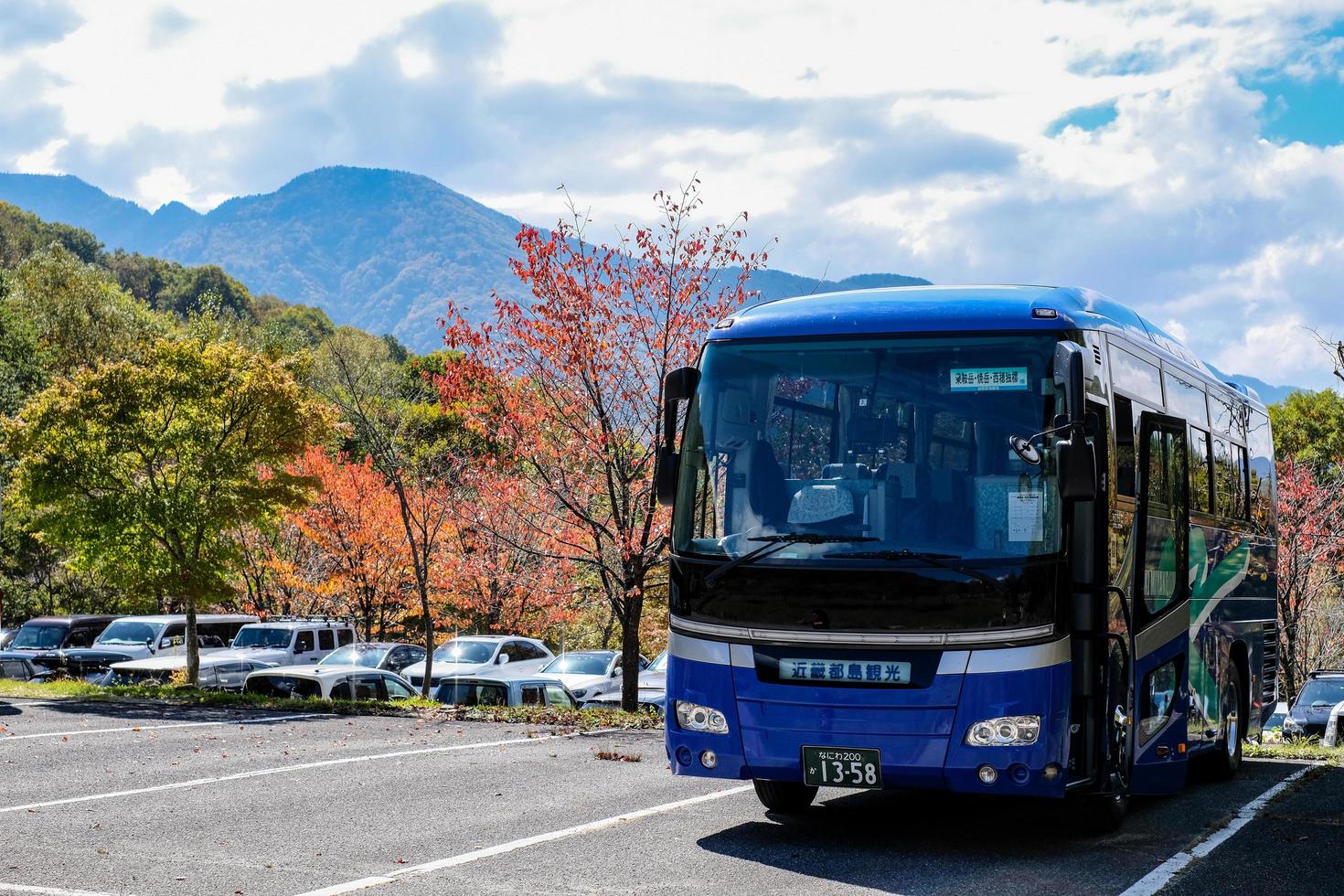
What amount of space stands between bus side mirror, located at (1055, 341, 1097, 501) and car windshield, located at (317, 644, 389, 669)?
2228 cm

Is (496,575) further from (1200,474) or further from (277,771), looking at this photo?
(1200,474)

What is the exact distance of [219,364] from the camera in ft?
74.5

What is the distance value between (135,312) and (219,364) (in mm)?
45719

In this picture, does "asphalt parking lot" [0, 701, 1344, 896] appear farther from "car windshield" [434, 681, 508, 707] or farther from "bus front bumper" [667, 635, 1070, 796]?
"car windshield" [434, 681, 508, 707]

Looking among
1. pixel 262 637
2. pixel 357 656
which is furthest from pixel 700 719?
pixel 262 637

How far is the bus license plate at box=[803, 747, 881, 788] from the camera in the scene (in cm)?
814

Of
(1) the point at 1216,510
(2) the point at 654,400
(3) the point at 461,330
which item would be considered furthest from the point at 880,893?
(3) the point at 461,330

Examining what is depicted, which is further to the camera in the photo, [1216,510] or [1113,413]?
[1216,510]

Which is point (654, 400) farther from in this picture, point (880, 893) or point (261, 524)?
point (880, 893)

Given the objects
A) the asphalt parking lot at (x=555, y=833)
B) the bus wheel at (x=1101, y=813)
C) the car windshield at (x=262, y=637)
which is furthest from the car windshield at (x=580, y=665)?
the bus wheel at (x=1101, y=813)

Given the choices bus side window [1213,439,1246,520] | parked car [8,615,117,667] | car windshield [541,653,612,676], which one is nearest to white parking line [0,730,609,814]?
bus side window [1213,439,1246,520]

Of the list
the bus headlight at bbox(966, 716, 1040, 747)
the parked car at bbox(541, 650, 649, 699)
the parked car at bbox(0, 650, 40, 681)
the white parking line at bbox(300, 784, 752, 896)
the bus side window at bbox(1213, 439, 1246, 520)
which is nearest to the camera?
the white parking line at bbox(300, 784, 752, 896)

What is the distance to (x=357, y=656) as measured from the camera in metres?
29.9

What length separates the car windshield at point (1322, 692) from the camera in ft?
90.1
